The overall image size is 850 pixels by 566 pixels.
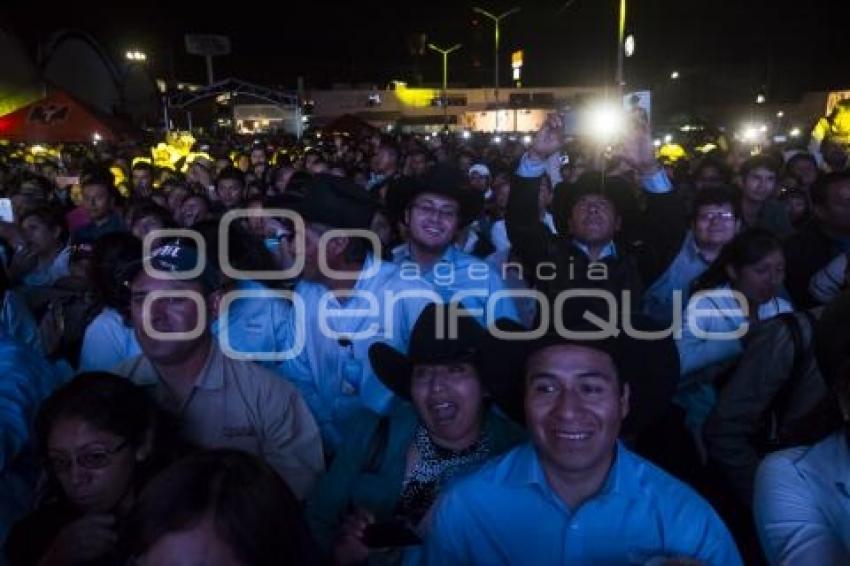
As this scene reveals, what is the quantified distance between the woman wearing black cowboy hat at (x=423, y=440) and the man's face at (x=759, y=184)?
515 centimetres

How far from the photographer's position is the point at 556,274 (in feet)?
17.2

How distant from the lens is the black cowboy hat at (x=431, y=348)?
9.47 feet

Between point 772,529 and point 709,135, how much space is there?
22.2m

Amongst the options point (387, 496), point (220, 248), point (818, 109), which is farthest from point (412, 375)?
point (818, 109)

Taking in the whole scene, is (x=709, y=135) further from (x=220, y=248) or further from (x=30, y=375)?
(x=30, y=375)

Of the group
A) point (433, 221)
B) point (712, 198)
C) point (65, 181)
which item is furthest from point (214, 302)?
point (65, 181)

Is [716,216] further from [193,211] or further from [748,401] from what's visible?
[193,211]

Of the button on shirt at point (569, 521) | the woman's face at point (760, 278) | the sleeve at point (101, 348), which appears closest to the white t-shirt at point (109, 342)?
the sleeve at point (101, 348)

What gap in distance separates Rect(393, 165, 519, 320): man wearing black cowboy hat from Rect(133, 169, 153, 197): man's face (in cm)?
656

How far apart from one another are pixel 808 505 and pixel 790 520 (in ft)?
0.22

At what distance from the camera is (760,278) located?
414 cm

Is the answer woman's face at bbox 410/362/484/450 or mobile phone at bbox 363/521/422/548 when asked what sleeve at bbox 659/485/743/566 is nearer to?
mobile phone at bbox 363/521/422/548

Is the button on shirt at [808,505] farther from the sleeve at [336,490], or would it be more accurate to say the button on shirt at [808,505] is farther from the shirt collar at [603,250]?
the shirt collar at [603,250]

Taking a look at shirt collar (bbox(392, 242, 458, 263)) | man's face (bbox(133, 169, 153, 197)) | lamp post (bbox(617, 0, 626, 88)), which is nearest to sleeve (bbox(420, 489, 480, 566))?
shirt collar (bbox(392, 242, 458, 263))
